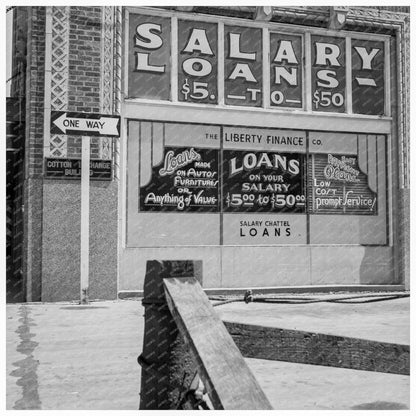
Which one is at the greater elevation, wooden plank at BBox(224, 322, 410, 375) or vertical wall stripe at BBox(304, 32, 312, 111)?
vertical wall stripe at BBox(304, 32, 312, 111)

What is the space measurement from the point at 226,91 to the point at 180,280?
34.4 feet

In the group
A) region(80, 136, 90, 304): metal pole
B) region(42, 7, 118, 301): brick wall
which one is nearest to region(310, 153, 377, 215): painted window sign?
region(42, 7, 118, 301): brick wall

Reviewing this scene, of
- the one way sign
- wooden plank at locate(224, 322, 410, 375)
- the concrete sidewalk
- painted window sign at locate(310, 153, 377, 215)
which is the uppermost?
the one way sign

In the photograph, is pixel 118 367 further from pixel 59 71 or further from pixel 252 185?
pixel 252 185

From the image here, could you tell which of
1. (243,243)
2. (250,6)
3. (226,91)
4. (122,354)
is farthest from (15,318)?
(250,6)

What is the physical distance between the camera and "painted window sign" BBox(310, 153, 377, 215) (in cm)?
1361

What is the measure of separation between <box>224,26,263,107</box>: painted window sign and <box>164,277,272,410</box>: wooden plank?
34.5 feet

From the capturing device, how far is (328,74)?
1384cm

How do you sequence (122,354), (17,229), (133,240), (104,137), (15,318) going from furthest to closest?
1. (17,229)
2. (133,240)
3. (104,137)
4. (15,318)
5. (122,354)

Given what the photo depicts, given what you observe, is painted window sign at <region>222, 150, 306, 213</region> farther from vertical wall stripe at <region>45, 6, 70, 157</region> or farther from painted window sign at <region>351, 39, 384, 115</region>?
vertical wall stripe at <region>45, 6, 70, 157</region>

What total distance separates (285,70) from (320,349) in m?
11.3

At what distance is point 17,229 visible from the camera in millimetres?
15789

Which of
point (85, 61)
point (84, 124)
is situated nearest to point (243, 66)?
point (85, 61)

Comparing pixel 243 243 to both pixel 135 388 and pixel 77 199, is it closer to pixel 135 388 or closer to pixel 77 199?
pixel 77 199
